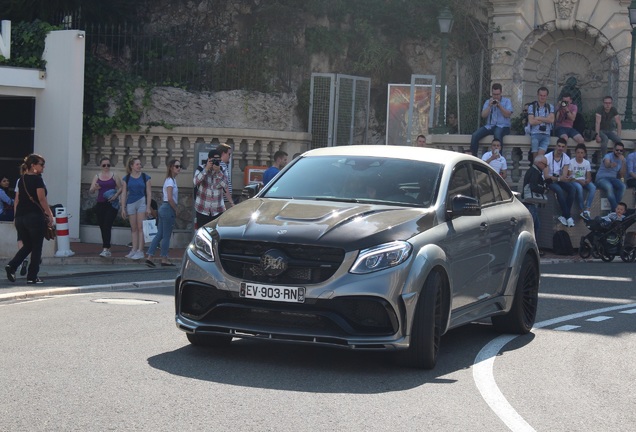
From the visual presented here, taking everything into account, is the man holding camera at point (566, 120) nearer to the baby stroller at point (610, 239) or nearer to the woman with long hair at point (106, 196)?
the baby stroller at point (610, 239)

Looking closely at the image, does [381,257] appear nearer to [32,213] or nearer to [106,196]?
[32,213]

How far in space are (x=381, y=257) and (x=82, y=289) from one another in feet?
23.5

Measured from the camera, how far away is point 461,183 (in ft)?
36.2

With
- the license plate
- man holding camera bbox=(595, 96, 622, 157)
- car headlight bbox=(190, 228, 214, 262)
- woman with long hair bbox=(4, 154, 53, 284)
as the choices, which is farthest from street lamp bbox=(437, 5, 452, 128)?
the license plate

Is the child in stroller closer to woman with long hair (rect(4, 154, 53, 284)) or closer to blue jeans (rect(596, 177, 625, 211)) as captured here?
blue jeans (rect(596, 177, 625, 211))

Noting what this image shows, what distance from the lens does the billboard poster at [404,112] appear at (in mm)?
29766

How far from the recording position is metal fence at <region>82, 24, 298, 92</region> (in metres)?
26.7

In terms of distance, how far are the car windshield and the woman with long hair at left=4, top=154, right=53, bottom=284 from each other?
613cm

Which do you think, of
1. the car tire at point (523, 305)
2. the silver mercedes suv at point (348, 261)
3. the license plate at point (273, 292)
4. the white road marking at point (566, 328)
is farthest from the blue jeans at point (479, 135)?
the license plate at point (273, 292)

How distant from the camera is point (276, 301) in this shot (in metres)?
9.19

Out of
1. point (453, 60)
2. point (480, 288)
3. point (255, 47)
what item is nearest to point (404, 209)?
point (480, 288)

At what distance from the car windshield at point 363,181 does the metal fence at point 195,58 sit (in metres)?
15.8

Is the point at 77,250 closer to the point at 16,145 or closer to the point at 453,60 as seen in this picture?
the point at 16,145

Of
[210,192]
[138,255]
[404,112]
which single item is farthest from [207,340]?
[404,112]
